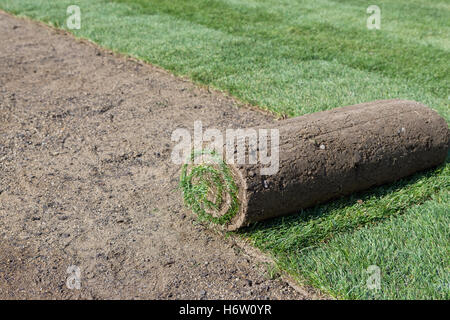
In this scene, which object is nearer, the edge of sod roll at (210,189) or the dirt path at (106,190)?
the dirt path at (106,190)

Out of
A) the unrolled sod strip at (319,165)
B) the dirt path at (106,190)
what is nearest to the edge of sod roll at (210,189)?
the unrolled sod strip at (319,165)

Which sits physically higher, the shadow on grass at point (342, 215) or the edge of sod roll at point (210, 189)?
the edge of sod roll at point (210, 189)

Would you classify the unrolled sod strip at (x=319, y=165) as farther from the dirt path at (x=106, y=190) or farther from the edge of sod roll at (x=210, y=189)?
the dirt path at (x=106, y=190)

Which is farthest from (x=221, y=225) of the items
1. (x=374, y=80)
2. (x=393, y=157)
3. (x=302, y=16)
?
(x=302, y=16)

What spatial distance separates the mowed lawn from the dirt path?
384mm

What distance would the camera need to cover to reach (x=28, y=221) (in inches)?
154

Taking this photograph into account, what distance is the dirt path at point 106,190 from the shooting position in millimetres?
3342

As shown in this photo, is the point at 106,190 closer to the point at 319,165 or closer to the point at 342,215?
the point at 319,165

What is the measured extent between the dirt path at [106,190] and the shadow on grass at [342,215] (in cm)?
27

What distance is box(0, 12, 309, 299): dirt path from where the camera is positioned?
3342 mm

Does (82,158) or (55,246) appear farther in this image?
(82,158)

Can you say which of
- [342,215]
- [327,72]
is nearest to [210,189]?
[342,215]

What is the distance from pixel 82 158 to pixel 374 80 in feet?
12.9
